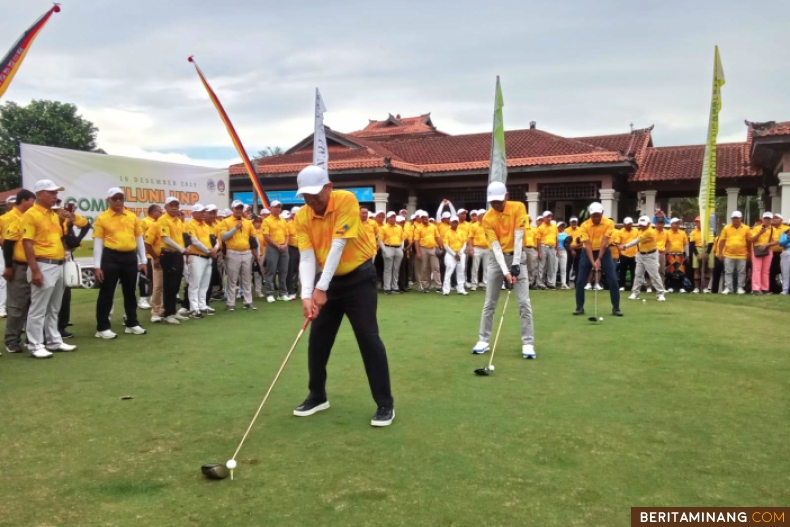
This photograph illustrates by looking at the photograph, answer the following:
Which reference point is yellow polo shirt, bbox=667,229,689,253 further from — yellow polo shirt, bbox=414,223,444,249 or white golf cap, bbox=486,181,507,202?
white golf cap, bbox=486,181,507,202

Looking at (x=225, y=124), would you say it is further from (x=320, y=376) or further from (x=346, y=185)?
(x=320, y=376)

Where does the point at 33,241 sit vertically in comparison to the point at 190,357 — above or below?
above

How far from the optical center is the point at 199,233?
1091 cm

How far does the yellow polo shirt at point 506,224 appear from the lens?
7.59m

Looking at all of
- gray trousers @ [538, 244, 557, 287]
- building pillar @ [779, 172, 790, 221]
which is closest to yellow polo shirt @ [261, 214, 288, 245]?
gray trousers @ [538, 244, 557, 287]

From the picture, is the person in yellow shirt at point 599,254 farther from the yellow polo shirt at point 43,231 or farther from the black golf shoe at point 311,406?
the yellow polo shirt at point 43,231

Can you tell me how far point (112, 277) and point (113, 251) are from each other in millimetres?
367

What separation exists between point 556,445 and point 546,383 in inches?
72.4

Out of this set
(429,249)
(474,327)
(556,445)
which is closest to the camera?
(556,445)

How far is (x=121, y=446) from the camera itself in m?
4.44

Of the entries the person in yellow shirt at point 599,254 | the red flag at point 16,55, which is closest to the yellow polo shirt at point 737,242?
the person in yellow shirt at point 599,254

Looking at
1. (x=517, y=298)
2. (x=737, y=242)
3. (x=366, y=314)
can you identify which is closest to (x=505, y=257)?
(x=517, y=298)

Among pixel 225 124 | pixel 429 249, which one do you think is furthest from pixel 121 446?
pixel 225 124

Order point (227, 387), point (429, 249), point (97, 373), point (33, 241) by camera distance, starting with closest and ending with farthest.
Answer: point (227, 387), point (97, 373), point (33, 241), point (429, 249)
